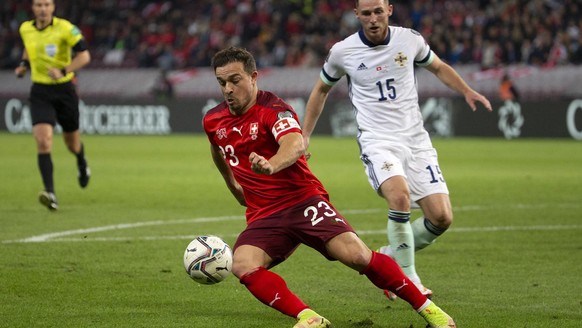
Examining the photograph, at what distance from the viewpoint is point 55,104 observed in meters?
13.1

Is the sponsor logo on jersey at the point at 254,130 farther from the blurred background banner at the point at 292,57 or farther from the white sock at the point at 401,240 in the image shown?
the blurred background banner at the point at 292,57

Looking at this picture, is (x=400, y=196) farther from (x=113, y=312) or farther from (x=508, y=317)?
(x=113, y=312)

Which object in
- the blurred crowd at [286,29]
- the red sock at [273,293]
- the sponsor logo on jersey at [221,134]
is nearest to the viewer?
the red sock at [273,293]

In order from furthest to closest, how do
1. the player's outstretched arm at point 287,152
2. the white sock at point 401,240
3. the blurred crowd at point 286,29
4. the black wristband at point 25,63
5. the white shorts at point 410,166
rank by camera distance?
the blurred crowd at point 286,29 < the black wristband at point 25,63 < the white shorts at point 410,166 < the white sock at point 401,240 < the player's outstretched arm at point 287,152

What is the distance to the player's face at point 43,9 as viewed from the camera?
501 inches

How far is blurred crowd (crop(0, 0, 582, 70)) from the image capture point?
95.1 feet

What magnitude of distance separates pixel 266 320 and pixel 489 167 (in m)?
13.7

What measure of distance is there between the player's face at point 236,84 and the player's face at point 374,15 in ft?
5.67

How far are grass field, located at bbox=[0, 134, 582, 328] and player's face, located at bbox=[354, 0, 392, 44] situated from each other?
→ 5.93ft

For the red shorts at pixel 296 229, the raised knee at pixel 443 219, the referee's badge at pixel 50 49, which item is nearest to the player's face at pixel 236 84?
the red shorts at pixel 296 229

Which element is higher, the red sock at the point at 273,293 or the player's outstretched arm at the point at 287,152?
the player's outstretched arm at the point at 287,152

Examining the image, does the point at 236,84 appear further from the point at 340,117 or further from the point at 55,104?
the point at 340,117

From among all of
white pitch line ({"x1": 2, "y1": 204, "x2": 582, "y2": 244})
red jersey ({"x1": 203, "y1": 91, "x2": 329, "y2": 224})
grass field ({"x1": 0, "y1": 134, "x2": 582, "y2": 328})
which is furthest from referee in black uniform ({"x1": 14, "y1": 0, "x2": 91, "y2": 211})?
red jersey ({"x1": 203, "y1": 91, "x2": 329, "y2": 224})

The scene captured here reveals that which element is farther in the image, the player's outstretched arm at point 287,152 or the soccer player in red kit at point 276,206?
the soccer player in red kit at point 276,206
